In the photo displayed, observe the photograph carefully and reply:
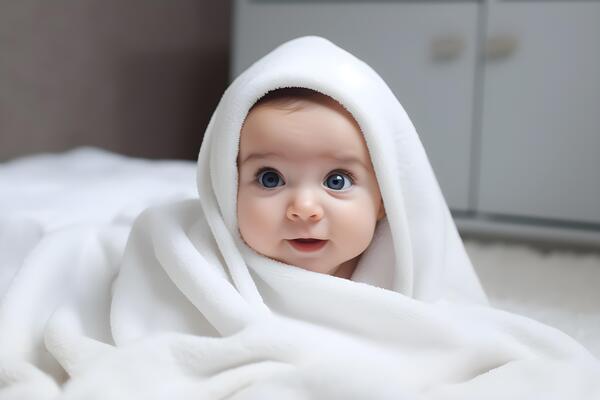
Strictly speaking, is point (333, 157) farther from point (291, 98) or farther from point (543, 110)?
point (543, 110)

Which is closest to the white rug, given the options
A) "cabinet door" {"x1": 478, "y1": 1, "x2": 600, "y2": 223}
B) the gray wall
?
"cabinet door" {"x1": 478, "y1": 1, "x2": 600, "y2": 223}

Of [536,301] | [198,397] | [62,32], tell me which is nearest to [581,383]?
[198,397]

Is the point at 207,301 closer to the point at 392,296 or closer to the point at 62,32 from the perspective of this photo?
the point at 392,296

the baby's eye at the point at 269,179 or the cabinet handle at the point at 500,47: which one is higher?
the cabinet handle at the point at 500,47

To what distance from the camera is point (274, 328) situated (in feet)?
2.23

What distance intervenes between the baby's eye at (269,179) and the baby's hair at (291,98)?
0.07 metres

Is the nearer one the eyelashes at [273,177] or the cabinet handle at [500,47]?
the eyelashes at [273,177]

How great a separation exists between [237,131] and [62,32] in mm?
1381

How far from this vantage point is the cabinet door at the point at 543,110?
5.26ft

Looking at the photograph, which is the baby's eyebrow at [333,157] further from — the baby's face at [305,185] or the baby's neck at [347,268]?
the baby's neck at [347,268]

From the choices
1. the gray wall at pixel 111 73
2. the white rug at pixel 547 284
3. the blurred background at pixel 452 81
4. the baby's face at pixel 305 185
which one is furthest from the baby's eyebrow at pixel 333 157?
the gray wall at pixel 111 73

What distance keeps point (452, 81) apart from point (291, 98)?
1.04 metres

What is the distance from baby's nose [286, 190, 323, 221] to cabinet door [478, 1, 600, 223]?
1063 millimetres

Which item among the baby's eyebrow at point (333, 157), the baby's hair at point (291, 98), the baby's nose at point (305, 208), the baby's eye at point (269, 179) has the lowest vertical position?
the baby's nose at point (305, 208)
